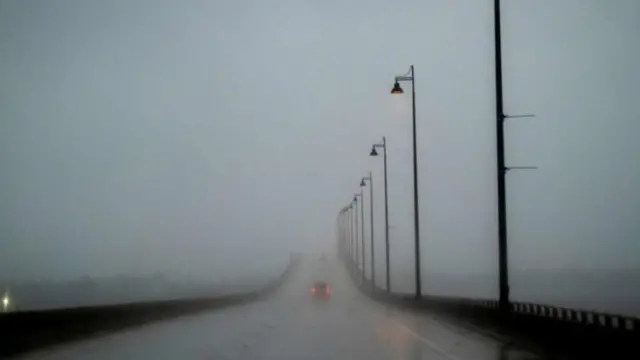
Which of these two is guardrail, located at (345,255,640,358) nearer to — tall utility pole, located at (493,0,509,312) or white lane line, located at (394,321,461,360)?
tall utility pole, located at (493,0,509,312)

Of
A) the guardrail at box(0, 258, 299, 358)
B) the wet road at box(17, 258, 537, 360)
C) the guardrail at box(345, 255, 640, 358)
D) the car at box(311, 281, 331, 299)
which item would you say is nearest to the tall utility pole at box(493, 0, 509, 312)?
the guardrail at box(345, 255, 640, 358)

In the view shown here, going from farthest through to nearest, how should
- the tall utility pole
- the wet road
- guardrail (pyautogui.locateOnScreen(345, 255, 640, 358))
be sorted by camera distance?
the tall utility pole → the wet road → guardrail (pyautogui.locateOnScreen(345, 255, 640, 358))

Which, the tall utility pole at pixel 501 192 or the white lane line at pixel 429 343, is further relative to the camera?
the tall utility pole at pixel 501 192

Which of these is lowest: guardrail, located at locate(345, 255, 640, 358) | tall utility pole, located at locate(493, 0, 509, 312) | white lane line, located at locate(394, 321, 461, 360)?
white lane line, located at locate(394, 321, 461, 360)

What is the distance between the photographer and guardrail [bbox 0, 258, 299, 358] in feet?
86.9

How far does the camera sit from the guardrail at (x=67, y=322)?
26500mm

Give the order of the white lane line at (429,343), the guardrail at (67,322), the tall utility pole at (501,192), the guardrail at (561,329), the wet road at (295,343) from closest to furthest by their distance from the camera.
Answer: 1. the guardrail at (561,329)
2. the white lane line at (429,343)
3. the wet road at (295,343)
4. the guardrail at (67,322)
5. the tall utility pole at (501,192)

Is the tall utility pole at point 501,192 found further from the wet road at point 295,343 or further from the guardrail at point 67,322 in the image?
the guardrail at point 67,322

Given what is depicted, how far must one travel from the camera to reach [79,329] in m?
34.2

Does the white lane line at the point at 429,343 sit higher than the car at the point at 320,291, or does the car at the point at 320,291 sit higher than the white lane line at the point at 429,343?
the white lane line at the point at 429,343

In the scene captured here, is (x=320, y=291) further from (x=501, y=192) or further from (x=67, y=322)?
(x=501, y=192)

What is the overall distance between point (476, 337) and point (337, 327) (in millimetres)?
8487

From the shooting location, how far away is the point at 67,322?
3262cm

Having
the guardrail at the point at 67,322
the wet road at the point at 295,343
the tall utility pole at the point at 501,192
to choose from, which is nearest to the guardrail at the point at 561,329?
the wet road at the point at 295,343
